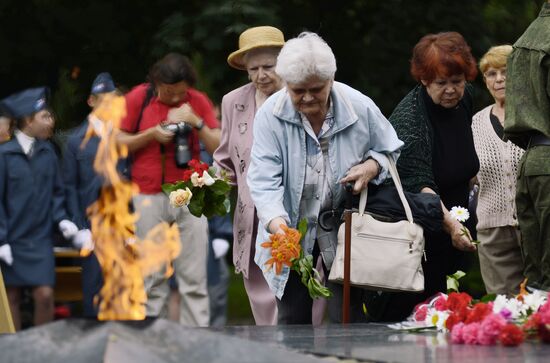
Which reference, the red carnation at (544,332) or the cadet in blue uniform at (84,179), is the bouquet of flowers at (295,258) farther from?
the cadet in blue uniform at (84,179)

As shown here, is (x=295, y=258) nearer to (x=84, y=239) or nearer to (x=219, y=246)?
(x=219, y=246)

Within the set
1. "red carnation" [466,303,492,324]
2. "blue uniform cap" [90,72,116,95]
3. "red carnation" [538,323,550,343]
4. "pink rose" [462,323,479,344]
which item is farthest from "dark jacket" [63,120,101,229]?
"red carnation" [538,323,550,343]

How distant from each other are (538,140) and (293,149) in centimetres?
125

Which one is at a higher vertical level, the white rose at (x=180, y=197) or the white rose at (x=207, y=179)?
the white rose at (x=207, y=179)

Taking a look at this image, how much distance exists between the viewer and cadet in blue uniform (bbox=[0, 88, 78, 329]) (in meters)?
12.1

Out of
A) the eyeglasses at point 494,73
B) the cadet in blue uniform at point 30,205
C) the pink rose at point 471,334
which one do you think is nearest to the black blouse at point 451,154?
the eyeglasses at point 494,73

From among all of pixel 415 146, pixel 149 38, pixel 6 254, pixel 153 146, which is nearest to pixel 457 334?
pixel 415 146

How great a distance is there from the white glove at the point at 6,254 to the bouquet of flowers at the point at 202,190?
2.91 metres

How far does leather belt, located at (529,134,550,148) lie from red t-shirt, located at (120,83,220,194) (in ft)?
10.9

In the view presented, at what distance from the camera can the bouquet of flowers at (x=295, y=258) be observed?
830 cm

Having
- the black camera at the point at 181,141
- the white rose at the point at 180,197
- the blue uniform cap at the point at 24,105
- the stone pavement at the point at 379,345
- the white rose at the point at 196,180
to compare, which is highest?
the blue uniform cap at the point at 24,105

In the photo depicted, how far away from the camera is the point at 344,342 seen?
7285 mm

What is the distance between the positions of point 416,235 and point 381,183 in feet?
1.32

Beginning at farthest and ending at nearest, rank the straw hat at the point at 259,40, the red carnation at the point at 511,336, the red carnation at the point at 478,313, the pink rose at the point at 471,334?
1. the straw hat at the point at 259,40
2. the red carnation at the point at 478,313
3. the pink rose at the point at 471,334
4. the red carnation at the point at 511,336
